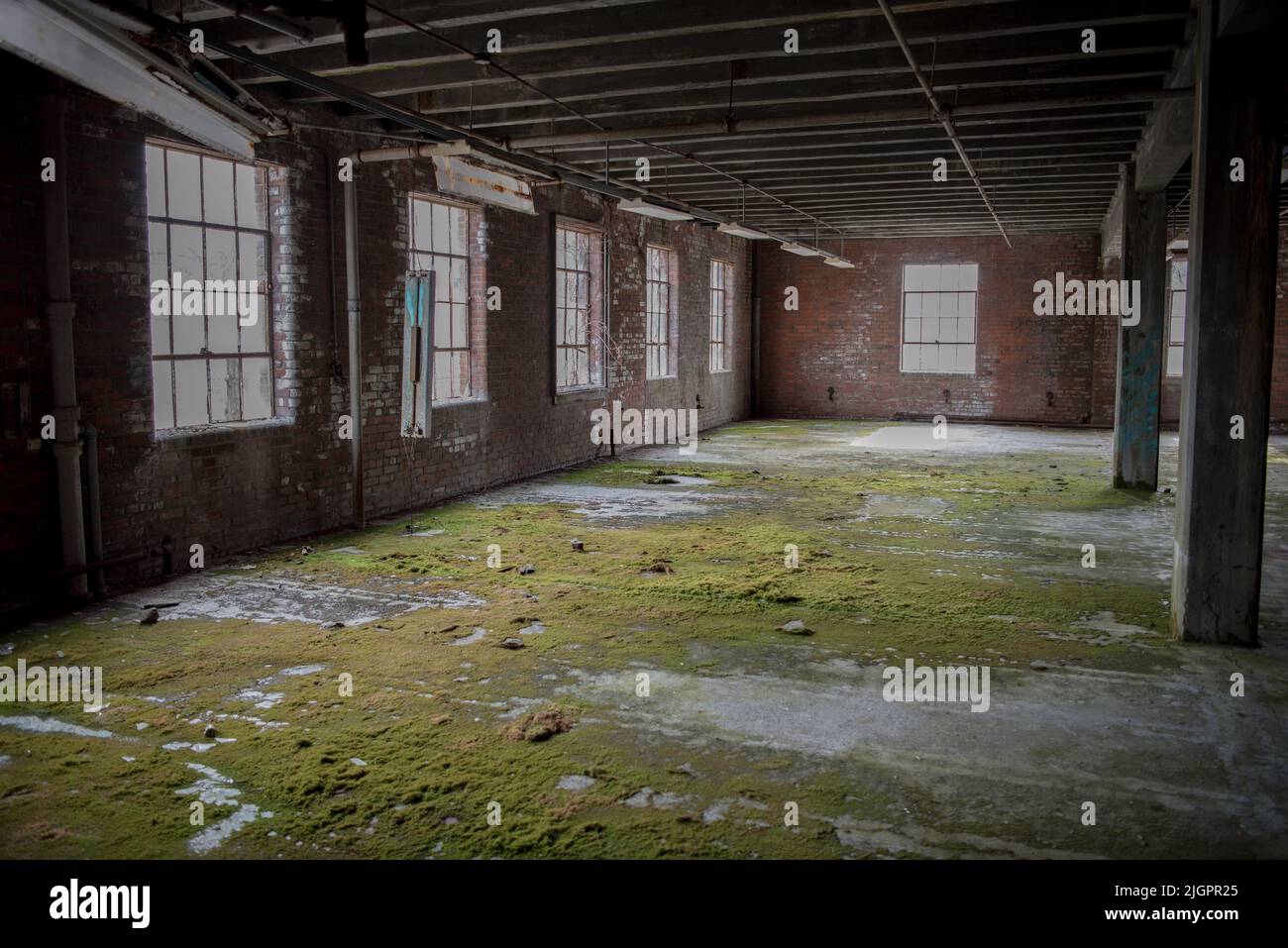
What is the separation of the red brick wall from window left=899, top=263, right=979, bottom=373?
0.15 m

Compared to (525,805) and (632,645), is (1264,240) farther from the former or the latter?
(525,805)

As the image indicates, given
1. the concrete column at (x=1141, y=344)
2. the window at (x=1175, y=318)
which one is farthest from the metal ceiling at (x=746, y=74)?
the window at (x=1175, y=318)

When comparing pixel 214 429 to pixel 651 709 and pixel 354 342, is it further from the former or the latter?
pixel 651 709

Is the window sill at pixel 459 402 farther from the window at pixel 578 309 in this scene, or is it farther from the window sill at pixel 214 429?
the window sill at pixel 214 429

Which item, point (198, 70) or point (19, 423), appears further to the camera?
point (19, 423)

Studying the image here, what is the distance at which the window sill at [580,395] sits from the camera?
11383mm

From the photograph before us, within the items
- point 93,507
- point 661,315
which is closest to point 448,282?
point 93,507

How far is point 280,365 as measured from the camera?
7.34 m

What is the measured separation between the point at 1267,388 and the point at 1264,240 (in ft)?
2.35

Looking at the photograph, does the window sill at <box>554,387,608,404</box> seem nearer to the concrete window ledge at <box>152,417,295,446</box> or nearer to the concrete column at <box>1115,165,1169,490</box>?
the concrete window ledge at <box>152,417,295,446</box>

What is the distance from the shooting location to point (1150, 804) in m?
3.32

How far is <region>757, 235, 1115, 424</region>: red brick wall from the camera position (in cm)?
1725

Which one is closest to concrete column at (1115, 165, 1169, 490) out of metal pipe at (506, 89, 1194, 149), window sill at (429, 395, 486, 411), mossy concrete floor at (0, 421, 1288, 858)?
mossy concrete floor at (0, 421, 1288, 858)

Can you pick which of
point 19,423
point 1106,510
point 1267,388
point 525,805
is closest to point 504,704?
point 525,805
